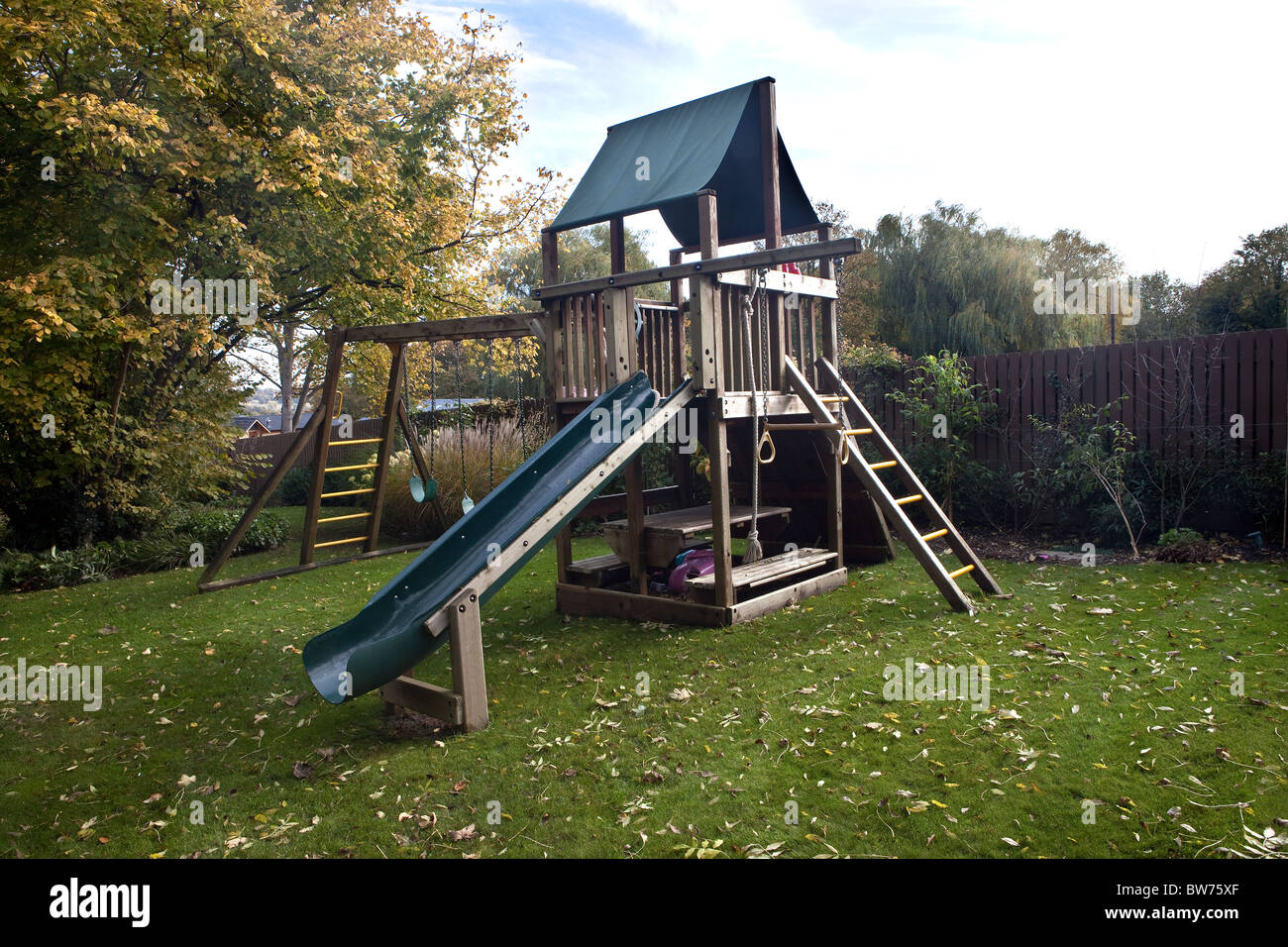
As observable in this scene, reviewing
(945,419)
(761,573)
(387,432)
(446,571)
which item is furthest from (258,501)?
(945,419)

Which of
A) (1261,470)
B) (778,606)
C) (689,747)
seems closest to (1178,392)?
(1261,470)

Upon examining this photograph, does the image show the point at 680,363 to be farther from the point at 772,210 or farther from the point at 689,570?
the point at 689,570

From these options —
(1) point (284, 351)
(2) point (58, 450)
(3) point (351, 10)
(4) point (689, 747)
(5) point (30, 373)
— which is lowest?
(4) point (689, 747)

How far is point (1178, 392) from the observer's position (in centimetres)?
831

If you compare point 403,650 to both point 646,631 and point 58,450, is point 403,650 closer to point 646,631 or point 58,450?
point 646,631

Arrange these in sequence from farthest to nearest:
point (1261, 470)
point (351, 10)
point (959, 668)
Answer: point (351, 10), point (1261, 470), point (959, 668)

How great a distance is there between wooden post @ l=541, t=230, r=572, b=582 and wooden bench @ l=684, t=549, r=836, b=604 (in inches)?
44.2

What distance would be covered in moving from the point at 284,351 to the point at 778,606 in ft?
78.6

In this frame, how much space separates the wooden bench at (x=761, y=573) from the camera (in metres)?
6.19

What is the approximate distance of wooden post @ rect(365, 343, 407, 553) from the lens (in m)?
8.47

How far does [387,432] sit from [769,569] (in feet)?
15.2

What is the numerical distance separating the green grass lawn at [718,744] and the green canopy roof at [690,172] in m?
3.64

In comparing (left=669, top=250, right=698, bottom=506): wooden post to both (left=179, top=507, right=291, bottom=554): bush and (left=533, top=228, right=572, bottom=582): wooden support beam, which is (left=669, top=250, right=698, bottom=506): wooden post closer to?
(left=533, top=228, right=572, bottom=582): wooden support beam

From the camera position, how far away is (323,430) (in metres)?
8.48
